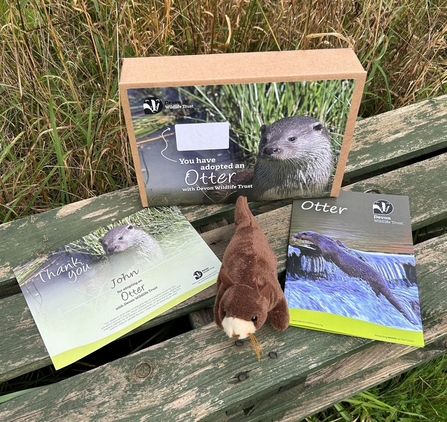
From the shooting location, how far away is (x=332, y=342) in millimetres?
650

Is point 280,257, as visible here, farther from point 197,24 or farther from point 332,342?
point 197,24

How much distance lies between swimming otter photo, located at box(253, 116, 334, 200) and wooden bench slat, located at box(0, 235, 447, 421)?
0.27 m

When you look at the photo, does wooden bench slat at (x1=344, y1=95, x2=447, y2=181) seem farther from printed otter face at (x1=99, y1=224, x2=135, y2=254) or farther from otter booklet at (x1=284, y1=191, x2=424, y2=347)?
printed otter face at (x1=99, y1=224, x2=135, y2=254)

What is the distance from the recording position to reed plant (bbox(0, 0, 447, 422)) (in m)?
0.90

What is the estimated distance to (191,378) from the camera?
0.62 metres

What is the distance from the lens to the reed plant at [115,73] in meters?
0.90

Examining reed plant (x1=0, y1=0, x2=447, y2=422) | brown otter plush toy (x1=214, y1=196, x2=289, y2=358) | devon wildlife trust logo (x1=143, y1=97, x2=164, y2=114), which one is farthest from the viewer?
reed plant (x1=0, y1=0, x2=447, y2=422)

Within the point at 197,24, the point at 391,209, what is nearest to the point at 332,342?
the point at 391,209

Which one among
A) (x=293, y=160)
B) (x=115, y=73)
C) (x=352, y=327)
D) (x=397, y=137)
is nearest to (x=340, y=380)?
(x=352, y=327)

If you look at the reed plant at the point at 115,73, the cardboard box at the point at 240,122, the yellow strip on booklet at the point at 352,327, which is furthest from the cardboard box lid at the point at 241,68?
the yellow strip on booklet at the point at 352,327

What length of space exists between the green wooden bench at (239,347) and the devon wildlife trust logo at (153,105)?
0.73 ft

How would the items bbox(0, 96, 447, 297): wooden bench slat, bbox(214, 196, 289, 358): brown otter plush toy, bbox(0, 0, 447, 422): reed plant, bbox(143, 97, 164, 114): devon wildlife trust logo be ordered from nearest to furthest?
bbox(214, 196, 289, 358): brown otter plush toy → bbox(143, 97, 164, 114): devon wildlife trust logo → bbox(0, 96, 447, 297): wooden bench slat → bbox(0, 0, 447, 422): reed plant

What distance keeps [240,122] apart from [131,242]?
0.29m

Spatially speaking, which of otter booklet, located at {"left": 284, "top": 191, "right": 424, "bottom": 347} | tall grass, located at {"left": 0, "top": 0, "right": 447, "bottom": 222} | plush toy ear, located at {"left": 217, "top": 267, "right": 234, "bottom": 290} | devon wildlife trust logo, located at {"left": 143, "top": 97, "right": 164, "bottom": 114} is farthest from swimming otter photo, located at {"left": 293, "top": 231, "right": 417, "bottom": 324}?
tall grass, located at {"left": 0, "top": 0, "right": 447, "bottom": 222}
